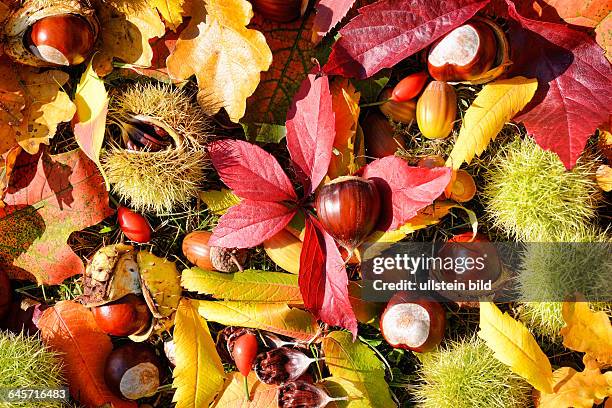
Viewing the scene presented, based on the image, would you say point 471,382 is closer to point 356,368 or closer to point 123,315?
point 356,368

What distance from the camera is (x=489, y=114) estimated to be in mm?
1472

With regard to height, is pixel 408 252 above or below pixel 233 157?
below

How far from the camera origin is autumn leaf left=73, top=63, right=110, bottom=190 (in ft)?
4.74

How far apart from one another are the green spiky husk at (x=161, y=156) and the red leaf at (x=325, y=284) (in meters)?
0.31

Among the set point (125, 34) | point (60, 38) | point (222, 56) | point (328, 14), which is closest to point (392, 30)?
point (328, 14)

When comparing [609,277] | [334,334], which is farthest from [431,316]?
[609,277]

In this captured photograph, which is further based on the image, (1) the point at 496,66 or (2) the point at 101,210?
(2) the point at 101,210

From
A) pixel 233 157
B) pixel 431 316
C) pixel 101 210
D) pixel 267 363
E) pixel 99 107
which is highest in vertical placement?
pixel 99 107

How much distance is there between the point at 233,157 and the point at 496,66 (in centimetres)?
63

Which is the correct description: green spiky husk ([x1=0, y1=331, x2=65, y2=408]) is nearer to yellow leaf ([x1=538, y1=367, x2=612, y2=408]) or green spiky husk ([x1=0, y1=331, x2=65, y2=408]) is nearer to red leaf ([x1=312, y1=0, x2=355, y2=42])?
red leaf ([x1=312, y1=0, x2=355, y2=42])

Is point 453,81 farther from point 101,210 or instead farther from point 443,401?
point 101,210

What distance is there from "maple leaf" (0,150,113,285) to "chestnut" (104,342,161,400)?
0.78ft

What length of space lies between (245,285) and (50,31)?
718mm

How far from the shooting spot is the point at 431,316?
59.7 inches
